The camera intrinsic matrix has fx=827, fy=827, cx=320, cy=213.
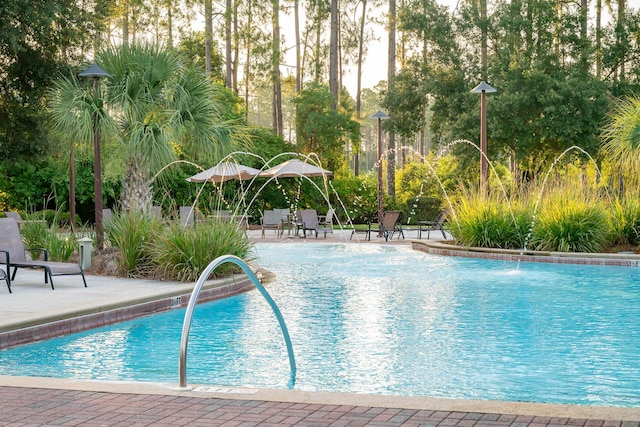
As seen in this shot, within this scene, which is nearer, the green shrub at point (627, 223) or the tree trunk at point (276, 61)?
the green shrub at point (627, 223)

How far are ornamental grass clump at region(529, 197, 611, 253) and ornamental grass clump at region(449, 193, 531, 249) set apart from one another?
59 centimetres

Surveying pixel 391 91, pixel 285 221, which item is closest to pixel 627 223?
pixel 285 221

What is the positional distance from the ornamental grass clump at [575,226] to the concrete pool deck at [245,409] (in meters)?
12.4

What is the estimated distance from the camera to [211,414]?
184 inches

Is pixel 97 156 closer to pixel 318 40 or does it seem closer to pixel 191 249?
pixel 191 249

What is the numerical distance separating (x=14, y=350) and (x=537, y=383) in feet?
15.2

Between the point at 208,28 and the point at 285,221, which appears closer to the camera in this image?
the point at 285,221

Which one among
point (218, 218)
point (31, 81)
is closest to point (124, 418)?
point (218, 218)

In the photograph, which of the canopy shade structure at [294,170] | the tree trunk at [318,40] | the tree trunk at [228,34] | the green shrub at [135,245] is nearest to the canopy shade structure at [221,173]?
the canopy shade structure at [294,170]

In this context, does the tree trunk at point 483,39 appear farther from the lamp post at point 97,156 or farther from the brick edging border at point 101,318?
the brick edging border at point 101,318

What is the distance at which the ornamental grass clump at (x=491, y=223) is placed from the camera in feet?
57.4

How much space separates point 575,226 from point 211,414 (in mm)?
13240

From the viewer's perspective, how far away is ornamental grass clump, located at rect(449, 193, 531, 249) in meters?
17.5

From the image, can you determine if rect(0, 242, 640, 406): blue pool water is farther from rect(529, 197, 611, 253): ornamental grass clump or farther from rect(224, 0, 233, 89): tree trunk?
rect(224, 0, 233, 89): tree trunk
